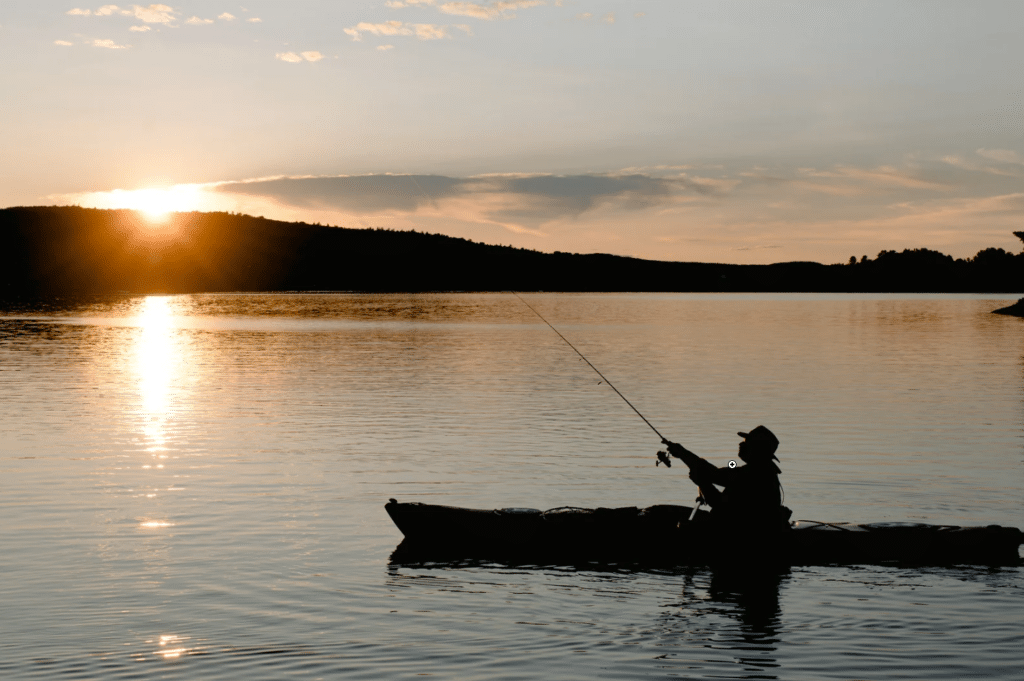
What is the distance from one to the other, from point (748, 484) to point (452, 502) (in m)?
7.06

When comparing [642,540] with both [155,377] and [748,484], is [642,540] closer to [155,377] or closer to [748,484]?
[748,484]

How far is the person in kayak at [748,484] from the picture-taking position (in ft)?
48.5

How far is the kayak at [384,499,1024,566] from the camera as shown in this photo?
15.9 meters

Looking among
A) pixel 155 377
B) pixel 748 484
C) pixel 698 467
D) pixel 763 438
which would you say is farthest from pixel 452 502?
pixel 155 377

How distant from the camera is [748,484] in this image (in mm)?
15141

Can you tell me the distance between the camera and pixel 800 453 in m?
26.6

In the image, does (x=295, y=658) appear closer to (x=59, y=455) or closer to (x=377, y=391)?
(x=59, y=455)

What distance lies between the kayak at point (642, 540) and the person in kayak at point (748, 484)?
548 mm

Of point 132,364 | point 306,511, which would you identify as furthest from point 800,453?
point 132,364

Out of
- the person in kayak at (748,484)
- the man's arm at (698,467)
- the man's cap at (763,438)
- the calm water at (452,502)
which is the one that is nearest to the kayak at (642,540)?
the calm water at (452,502)

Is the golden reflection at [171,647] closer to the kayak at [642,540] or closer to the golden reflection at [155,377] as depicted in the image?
the kayak at [642,540]

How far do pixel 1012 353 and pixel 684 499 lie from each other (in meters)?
45.9

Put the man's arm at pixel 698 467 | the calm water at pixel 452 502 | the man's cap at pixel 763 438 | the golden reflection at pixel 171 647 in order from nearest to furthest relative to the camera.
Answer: the golden reflection at pixel 171 647, the calm water at pixel 452 502, the man's arm at pixel 698 467, the man's cap at pixel 763 438

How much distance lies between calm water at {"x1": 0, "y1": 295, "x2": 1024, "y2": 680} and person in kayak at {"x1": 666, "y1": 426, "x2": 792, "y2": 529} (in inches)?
26.8
